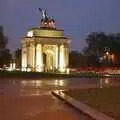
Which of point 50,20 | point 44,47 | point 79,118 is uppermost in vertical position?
point 50,20

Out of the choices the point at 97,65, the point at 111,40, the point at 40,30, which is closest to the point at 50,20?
the point at 40,30

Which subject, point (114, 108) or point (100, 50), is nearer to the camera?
point (114, 108)

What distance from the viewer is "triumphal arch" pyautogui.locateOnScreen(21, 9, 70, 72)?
108325 millimetres

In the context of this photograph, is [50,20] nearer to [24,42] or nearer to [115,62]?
[24,42]

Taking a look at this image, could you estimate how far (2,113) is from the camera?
16.3 metres

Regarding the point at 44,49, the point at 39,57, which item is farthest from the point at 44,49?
the point at 39,57

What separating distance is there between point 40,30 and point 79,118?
95.8m

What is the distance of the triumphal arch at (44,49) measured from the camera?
355 ft

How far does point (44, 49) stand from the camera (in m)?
111

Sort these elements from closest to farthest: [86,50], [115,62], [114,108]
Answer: [114,108] < [115,62] < [86,50]

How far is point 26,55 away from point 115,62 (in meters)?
30.4

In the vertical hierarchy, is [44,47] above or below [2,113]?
above

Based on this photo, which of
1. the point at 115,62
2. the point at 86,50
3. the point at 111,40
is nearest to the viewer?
the point at 115,62

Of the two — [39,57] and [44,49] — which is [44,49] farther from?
[39,57]
